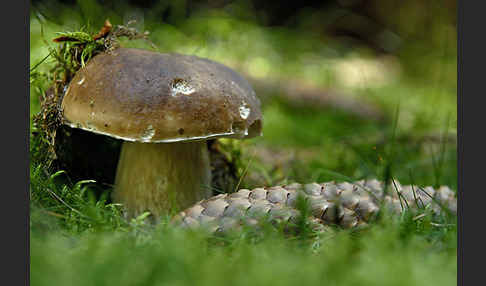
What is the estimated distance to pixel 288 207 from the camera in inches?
47.4

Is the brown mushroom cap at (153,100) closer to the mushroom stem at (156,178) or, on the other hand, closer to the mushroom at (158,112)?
the mushroom at (158,112)

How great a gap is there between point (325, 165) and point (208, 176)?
36.2 inches

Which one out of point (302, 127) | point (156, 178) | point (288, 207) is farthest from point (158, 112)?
point (302, 127)

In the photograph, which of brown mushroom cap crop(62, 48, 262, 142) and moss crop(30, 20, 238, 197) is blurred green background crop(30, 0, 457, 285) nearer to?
moss crop(30, 20, 238, 197)

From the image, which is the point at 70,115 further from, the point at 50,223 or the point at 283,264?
the point at 283,264

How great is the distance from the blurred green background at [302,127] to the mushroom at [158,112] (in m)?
0.24

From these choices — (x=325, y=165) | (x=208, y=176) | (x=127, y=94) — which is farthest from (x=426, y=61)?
(x=127, y=94)

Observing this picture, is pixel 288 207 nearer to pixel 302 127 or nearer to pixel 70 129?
pixel 70 129

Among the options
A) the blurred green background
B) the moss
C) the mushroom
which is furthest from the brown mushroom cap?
the blurred green background

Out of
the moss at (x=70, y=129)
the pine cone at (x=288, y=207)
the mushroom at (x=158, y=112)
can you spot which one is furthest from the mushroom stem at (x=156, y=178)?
the pine cone at (x=288, y=207)

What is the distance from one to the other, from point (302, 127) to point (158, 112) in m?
2.62

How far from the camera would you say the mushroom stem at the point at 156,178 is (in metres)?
1.67

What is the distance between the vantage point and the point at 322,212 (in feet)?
4.01

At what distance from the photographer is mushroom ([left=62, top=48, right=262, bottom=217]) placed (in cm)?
136
